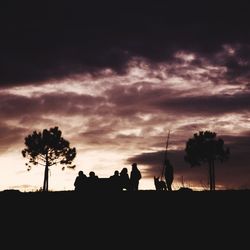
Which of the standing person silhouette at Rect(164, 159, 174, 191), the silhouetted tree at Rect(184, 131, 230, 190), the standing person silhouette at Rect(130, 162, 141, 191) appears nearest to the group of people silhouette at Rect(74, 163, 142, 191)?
the standing person silhouette at Rect(130, 162, 141, 191)

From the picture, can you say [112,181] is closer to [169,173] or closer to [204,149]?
[169,173]

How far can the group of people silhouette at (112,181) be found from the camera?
71.2ft

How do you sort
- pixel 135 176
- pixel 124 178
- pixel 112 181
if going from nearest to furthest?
1. pixel 112 181
2. pixel 124 178
3. pixel 135 176

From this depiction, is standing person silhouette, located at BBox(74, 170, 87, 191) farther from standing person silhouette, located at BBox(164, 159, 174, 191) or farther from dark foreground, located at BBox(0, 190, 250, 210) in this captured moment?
standing person silhouette, located at BBox(164, 159, 174, 191)

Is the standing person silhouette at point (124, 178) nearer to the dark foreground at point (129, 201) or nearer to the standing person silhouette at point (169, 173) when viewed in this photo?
the dark foreground at point (129, 201)

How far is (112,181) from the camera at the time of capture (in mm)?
22203

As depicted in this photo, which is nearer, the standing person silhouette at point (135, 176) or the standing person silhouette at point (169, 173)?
the standing person silhouette at point (135, 176)

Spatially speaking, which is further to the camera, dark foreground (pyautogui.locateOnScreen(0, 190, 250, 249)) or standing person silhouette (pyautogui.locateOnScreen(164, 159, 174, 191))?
standing person silhouette (pyautogui.locateOnScreen(164, 159, 174, 191))

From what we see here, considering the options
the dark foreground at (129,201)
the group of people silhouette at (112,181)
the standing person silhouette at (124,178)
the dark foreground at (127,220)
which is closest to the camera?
the dark foreground at (127,220)

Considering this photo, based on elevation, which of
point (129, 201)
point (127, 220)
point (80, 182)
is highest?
point (80, 182)

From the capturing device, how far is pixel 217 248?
47.0 ft

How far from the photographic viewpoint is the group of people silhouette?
21.7 meters

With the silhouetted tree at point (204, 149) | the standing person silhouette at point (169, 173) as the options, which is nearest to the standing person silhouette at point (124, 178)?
the standing person silhouette at point (169, 173)

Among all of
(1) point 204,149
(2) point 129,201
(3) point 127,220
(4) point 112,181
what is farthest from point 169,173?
(1) point 204,149
